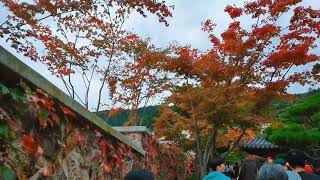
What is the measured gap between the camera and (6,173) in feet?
8.72

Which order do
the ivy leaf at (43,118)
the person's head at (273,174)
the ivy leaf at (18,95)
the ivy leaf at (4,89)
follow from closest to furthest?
1. the ivy leaf at (4,89)
2. the ivy leaf at (18,95)
3. the ivy leaf at (43,118)
4. the person's head at (273,174)

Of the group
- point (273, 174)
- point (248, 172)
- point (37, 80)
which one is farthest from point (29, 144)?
point (248, 172)

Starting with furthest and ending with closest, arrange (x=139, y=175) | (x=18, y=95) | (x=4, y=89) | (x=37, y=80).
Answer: (x=37, y=80), (x=18, y=95), (x=4, y=89), (x=139, y=175)

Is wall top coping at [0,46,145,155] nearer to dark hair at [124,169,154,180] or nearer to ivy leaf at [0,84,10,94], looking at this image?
ivy leaf at [0,84,10,94]

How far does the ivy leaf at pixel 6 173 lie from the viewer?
103 inches

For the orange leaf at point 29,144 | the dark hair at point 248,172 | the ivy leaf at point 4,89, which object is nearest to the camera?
the ivy leaf at point 4,89

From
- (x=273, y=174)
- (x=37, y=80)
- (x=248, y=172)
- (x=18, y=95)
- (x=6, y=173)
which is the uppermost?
(x=37, y=80)

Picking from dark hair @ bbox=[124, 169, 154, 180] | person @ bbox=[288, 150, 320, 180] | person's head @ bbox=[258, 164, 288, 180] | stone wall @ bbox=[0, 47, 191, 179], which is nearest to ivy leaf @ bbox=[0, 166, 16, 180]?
stone wall @ bbox=[0, 47, 191, 179]

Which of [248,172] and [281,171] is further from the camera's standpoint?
[248,172]

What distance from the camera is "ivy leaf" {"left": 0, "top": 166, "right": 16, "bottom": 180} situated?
8.59 feet

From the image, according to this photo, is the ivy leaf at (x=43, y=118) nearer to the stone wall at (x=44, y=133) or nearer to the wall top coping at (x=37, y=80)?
the stone wall at (x=44, y=133)

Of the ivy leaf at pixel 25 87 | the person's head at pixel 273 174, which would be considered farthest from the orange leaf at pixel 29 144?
the person's head at pixel 273 174

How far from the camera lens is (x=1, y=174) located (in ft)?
8.55

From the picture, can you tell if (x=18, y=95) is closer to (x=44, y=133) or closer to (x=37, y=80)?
(x=37, y=80)
